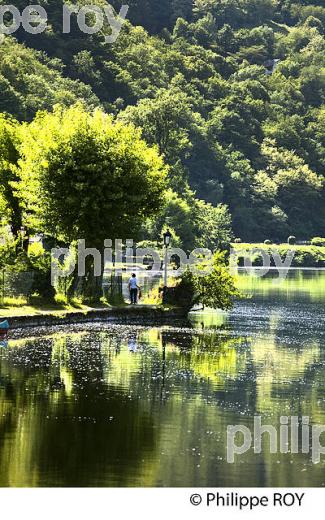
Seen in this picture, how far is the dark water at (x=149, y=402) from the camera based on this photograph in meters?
19.7

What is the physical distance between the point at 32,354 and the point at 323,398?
32.8ft

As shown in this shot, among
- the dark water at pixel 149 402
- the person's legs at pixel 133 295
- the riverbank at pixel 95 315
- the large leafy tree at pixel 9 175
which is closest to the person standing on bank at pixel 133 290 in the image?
the person's legs at pixel 133 295

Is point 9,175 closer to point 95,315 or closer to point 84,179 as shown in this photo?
point 84,179

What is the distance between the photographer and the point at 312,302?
73.0 meters

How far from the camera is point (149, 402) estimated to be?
26.6 meters

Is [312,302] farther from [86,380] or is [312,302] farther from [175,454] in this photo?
[175,454]

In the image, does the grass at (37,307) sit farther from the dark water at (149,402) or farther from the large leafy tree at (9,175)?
the large leafy tree at (9,175)

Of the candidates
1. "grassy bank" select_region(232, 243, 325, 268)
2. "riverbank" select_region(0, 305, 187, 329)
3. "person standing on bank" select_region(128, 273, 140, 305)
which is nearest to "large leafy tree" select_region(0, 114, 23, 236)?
"person standing on bank" select_region(128, 273, 140, 305)

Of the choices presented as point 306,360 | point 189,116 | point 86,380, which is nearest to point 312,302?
point 306,360

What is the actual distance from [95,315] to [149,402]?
910 inches

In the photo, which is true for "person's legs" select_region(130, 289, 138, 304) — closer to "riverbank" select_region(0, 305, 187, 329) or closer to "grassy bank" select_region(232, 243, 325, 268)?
"riverbank" select_region(0, 305, 187, 329)

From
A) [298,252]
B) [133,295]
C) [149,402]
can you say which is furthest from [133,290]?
[298,252]
